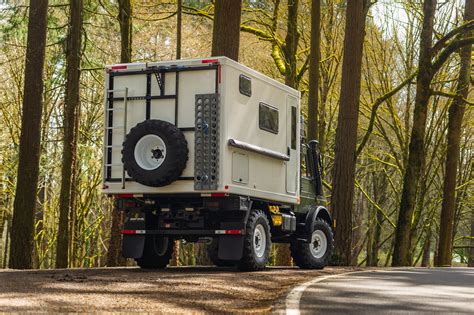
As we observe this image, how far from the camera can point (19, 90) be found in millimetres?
33406

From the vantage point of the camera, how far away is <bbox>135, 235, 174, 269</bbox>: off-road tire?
1680cm

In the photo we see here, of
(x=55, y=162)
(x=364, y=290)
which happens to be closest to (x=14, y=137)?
(x=55, y=162)

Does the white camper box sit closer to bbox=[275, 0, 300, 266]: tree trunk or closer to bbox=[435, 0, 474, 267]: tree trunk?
bbox=[275, 0, 300, 266]: tree trunk

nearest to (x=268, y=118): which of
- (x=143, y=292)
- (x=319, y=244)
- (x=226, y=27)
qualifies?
(x=226, y=27)

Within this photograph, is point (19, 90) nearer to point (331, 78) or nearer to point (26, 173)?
point (331, 78)

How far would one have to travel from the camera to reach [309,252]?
18453 mm

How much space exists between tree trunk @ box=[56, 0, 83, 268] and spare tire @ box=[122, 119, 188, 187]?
7458 mm

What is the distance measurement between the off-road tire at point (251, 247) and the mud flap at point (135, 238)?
6.08ft

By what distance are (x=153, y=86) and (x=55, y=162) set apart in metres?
18.7

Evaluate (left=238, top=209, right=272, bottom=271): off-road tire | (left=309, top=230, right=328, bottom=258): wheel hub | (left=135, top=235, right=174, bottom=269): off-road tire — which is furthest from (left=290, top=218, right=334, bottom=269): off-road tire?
(left=135, top=235, right=174, bottom=269): off-road tire

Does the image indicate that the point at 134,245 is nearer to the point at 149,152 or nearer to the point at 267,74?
the point at 149,152

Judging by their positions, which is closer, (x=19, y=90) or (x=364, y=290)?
(x=364, y=290)

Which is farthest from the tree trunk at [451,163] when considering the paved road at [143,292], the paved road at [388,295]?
the paved road at [143,292]

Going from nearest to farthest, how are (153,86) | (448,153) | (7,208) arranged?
(153,86) → (448,153) → (7,208)
